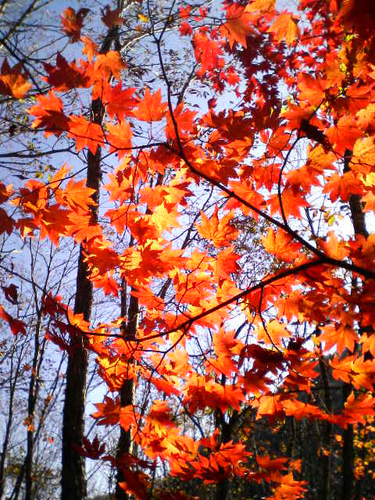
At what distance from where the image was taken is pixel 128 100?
199 cm

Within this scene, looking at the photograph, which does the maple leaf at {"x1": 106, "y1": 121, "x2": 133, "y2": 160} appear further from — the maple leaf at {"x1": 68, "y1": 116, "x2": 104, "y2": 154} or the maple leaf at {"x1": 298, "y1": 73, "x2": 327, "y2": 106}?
the maple leaf at {"x1": 298, "y1": 73, "x2": 327, "y2": 106}

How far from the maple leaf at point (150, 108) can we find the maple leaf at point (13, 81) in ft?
1.86

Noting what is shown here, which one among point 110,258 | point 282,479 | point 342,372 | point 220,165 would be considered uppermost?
point 220,165

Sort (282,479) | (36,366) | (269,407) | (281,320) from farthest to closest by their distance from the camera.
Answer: (36,366) → (282,479) → (281,320) → (269,407)

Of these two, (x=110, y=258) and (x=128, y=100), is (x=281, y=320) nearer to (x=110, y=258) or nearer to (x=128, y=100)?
(x=110, y=258)

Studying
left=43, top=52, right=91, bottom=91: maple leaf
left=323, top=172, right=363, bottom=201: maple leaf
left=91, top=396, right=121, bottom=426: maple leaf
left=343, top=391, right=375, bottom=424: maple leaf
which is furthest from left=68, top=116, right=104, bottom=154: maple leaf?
left=343, top=391, right=375, bottom=424: maple leaf

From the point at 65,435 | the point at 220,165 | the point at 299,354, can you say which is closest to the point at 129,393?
the point at 65,435

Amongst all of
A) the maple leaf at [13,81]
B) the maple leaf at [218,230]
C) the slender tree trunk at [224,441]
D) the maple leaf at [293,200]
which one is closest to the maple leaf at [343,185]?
the maple leaf at [293,200]

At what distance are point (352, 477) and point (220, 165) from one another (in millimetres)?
4484

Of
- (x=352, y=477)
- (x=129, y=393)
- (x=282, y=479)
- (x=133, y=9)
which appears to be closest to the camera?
(x=282, y=479)

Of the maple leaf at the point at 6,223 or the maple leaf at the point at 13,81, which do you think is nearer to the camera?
the maple leaf at the point at 13,81

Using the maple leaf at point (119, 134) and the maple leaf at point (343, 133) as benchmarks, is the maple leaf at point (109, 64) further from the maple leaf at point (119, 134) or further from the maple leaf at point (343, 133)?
the maple leaf at point (343, 133)

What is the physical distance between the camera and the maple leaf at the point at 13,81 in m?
1.80

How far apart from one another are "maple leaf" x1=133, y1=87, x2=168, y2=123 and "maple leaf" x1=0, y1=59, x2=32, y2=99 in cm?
57
